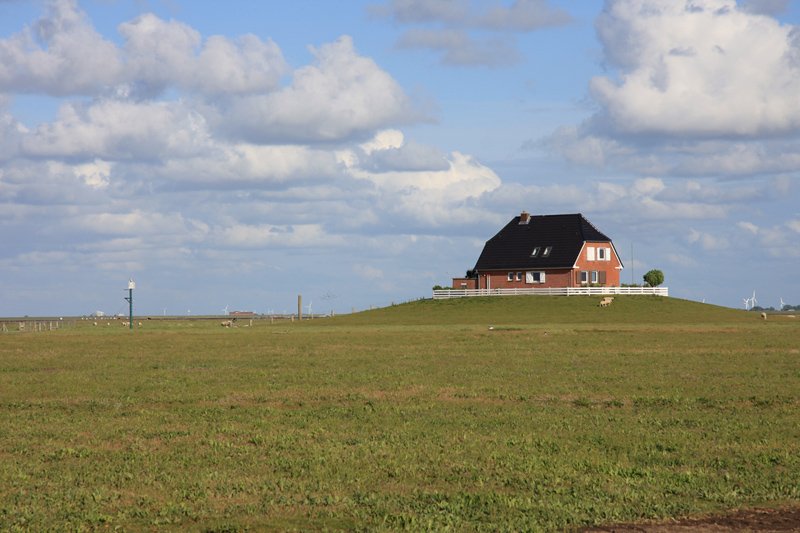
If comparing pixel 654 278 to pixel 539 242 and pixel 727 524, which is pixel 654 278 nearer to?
pixel 539 242

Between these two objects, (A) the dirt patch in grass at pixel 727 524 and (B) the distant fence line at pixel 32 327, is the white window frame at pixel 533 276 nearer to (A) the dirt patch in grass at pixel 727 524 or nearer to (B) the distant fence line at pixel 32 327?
(B) the distant fence line at pixel 32 327

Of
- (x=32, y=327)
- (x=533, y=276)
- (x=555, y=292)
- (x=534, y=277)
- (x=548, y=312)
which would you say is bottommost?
(x=32, y=327)

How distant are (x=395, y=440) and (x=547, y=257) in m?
95.6

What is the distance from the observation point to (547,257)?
115812 mm

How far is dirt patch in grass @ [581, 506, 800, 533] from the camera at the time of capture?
1421 centimetres

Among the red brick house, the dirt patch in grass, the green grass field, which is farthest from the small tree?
the dirt patch in grass

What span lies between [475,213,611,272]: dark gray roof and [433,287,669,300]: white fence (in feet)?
21.9

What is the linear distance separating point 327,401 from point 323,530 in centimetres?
1483

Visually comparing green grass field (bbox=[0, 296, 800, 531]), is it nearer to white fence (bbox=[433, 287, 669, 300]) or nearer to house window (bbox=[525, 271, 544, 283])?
white fence (bbox=[433, 287, 669, 300])

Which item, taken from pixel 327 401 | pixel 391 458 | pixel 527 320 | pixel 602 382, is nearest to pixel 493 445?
pixel 391 458

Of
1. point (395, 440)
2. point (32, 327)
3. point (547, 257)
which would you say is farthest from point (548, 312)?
point (395, 440)

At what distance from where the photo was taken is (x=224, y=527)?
14.6 metres

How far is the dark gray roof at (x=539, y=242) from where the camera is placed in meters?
115

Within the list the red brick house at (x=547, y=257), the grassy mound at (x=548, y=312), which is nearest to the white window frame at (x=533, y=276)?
the red brick house at (x=547, y=257)
